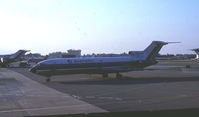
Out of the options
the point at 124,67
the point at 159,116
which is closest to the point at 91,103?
the point at 159,116

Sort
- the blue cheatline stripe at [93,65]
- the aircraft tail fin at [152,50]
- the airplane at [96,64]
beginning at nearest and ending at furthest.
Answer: the blue cheatline stripe at [93,65], the airplane at [96,64], the aircraft tail fin at [152,50]

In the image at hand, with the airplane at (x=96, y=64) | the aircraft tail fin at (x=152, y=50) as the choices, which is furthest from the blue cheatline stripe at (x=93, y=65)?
the aircraft tail fin at (x=152, y=50)

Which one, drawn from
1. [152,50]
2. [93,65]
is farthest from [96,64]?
[152,50]

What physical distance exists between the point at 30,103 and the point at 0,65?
7503 centimetres

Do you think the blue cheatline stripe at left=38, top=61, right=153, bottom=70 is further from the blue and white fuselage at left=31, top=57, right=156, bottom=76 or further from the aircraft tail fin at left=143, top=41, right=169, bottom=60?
the aircraft tail fin at left=143, top=41, right=169, bottom=60

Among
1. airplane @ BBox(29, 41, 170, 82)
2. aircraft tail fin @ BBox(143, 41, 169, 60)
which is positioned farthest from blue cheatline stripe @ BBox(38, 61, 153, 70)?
aircraft tail fin @ BBox(143, 41, 169, 60)

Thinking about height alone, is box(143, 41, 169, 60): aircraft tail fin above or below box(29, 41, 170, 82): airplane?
above

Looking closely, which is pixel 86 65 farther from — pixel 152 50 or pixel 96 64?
pixel 152 50

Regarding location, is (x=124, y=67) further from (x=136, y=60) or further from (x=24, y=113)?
(x=24, y=113)

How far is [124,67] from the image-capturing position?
127 ft

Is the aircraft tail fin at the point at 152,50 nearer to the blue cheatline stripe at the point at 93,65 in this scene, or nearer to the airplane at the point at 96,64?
the airplane at the point at 96,64

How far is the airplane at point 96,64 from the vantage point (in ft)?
115

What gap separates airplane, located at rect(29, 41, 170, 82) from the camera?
115 ft

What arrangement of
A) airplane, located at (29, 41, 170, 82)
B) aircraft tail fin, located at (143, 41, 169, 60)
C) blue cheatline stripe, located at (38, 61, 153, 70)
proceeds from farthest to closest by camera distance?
aircraft tail fin, located at (143, 41, 169, 60), airplane, located at (29, 41, 170, 82), blue cheatline stripe, located at (38, 61, 153, 70)
